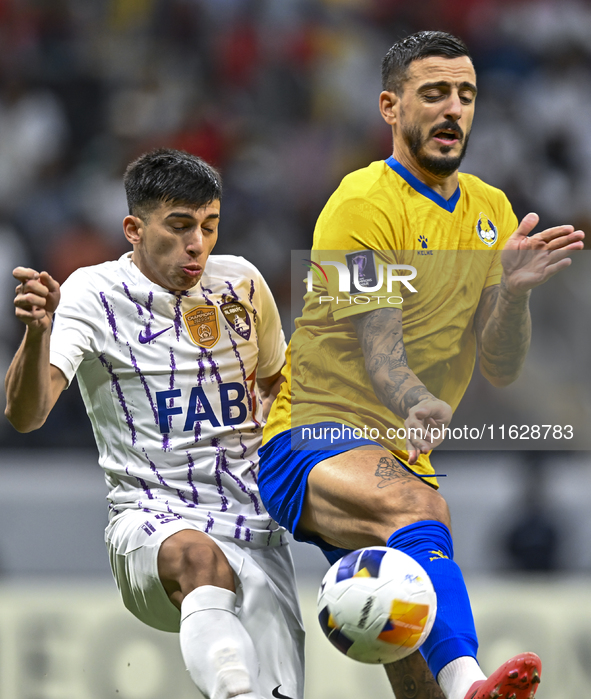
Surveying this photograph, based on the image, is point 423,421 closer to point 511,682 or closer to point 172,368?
point 511,682

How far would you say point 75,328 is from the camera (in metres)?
3.22

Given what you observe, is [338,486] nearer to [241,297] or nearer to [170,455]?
[170,455]

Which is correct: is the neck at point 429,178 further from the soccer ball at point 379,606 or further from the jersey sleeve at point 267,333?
the soccer ball at point 379,606

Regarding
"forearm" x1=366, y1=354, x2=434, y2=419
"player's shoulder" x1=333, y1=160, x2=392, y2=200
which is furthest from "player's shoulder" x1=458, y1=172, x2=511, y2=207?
"forearm" x1=366, y1=354, x2=434, y2=419

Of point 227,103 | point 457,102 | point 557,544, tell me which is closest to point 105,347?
point 457,102

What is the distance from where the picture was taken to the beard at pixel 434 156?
307cm

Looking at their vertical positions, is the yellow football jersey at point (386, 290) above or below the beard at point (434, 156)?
below

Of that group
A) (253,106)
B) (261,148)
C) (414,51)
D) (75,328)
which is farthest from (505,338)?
(253,106)

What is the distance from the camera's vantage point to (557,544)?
18.2 feet

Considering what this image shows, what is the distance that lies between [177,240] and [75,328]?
1.46 feet

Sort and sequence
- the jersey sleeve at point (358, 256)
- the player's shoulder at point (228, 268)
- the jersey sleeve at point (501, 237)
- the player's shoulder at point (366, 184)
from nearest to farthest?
the jersey sleeve at point (358, 256) → the player's shoulder at point (366, 184) → the jersey sleeve at point (501, 237) → the player's shoulder at point (228, 268)

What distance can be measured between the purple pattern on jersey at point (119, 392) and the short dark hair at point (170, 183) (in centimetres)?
52

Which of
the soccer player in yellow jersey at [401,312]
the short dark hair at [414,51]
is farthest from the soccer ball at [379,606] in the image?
the short dark hair at [414,51]

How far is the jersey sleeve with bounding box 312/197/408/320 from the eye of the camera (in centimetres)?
294
